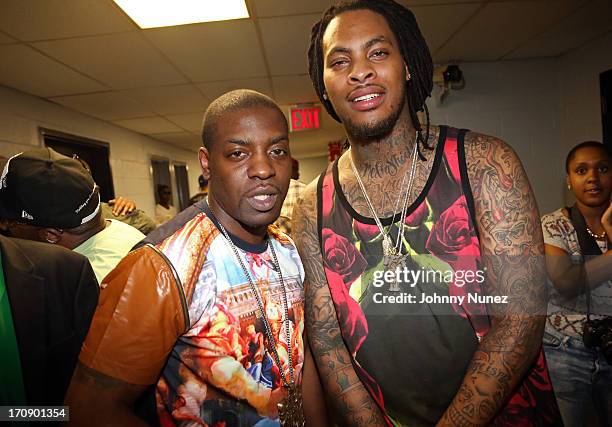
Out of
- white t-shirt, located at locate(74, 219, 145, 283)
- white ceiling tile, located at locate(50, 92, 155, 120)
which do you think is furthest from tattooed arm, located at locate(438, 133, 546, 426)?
white ceiling tile, located at locate(50, 92, 155, 120)

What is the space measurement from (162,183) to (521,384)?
9.07m

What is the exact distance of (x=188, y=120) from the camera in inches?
262

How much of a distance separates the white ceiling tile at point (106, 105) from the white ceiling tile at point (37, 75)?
27 centimetres

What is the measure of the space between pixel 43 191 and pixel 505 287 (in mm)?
1884

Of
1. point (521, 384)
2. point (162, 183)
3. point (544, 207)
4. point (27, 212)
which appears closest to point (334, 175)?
point (521, 384)

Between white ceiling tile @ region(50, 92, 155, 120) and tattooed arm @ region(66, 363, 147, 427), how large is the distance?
4735mm

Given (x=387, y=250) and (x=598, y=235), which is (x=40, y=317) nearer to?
(x=387, y=250)

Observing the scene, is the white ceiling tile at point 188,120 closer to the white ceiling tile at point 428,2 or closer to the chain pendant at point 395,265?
the white ceiling tile at point 428,2

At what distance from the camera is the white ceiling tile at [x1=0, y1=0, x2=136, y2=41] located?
2551 mm

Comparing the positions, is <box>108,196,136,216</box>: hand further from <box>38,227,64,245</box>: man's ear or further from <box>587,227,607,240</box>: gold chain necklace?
<box>587,227,607,240</box>: gold chain necklace

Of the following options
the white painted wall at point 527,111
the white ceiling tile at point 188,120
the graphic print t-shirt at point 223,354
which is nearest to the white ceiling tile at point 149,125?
the white ceiling tile at point 188,120

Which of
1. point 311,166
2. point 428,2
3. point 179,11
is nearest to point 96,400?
point 179,11

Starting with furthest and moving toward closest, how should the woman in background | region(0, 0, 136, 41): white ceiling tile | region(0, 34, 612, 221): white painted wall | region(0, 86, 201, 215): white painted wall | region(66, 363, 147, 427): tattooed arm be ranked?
region(0, 34, 612, 221): white painted wall, region(0, 86, 201, 215): white painted wall, region(0, 0, 136, 41): white ceiling tile, the woman in background, region(66, 363, 147, 427): tattooed arm

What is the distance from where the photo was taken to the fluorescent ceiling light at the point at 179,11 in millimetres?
2664
